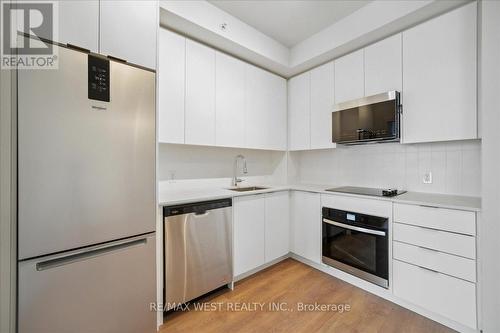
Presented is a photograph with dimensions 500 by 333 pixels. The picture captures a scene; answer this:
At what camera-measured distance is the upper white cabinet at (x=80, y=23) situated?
1.18m

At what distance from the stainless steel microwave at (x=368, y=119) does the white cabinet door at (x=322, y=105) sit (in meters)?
0.13

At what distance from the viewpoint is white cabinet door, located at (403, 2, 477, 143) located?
1653mm

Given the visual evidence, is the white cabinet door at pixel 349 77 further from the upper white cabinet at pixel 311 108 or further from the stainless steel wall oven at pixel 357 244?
the stainless steel wall oven at pixel 357 244

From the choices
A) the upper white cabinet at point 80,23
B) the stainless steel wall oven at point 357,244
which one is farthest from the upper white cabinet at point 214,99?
the stainless steel wall oven at point 357,244

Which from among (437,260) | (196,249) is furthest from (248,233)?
(437,260)

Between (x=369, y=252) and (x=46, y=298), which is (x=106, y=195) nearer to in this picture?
(x=46, y=298)

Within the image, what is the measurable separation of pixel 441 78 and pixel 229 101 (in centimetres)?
192

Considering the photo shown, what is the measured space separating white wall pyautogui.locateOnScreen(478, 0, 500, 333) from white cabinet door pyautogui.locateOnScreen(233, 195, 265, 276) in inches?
67.3

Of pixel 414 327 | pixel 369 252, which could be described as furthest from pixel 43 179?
pixel 414 327

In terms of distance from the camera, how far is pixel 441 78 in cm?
178

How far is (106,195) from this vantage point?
4.26 feet

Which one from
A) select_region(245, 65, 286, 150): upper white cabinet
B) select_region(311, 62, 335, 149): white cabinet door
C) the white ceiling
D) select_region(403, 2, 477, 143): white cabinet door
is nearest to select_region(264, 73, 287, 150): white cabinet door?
select_region(245, 65, 286, 150): upper white cabinet

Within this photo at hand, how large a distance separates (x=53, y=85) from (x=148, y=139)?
1.77 ft

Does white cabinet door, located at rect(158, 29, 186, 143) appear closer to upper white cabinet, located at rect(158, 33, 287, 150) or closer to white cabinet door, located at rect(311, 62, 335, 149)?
upper white cabinet, located at rect(158, 33, 287, 150)
